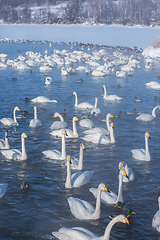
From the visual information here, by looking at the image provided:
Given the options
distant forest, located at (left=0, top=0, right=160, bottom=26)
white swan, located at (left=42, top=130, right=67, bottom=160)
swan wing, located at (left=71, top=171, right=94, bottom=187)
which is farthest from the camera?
distant forest, located at (left=0, top=0, right=160, bottom=26)

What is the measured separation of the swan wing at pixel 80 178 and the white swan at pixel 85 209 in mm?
1536

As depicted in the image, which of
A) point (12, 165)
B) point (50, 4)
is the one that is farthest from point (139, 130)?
point (50, 4)

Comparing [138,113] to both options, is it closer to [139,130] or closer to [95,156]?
[139,130]

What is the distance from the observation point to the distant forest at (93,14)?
129m

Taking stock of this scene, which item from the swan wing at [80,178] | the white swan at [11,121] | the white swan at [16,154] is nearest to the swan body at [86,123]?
the white swan at [11,121]

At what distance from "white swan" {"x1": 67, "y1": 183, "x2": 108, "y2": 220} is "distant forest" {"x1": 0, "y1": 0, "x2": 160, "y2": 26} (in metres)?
111

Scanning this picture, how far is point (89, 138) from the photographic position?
16.5 m

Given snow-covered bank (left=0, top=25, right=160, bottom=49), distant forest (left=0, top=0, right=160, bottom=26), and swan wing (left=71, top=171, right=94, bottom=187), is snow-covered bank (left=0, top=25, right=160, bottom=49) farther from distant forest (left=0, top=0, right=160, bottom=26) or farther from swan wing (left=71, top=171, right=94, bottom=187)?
swan wing (left=71, top=171, right=94, bottom=187)

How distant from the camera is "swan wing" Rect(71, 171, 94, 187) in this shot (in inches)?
472

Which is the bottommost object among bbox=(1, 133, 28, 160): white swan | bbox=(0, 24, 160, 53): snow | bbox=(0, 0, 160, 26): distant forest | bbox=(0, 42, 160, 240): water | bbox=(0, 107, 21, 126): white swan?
bbox=(0, 42, 160, 240): water

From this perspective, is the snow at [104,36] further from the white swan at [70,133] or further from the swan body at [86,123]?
the white swan at [70,133]

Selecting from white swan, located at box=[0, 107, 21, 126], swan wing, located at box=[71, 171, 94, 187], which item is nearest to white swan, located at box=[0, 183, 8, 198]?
swan wing, located at box=[71, 171, 94, 187]

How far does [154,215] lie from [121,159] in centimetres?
475

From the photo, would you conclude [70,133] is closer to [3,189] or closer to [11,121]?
[11,121]
